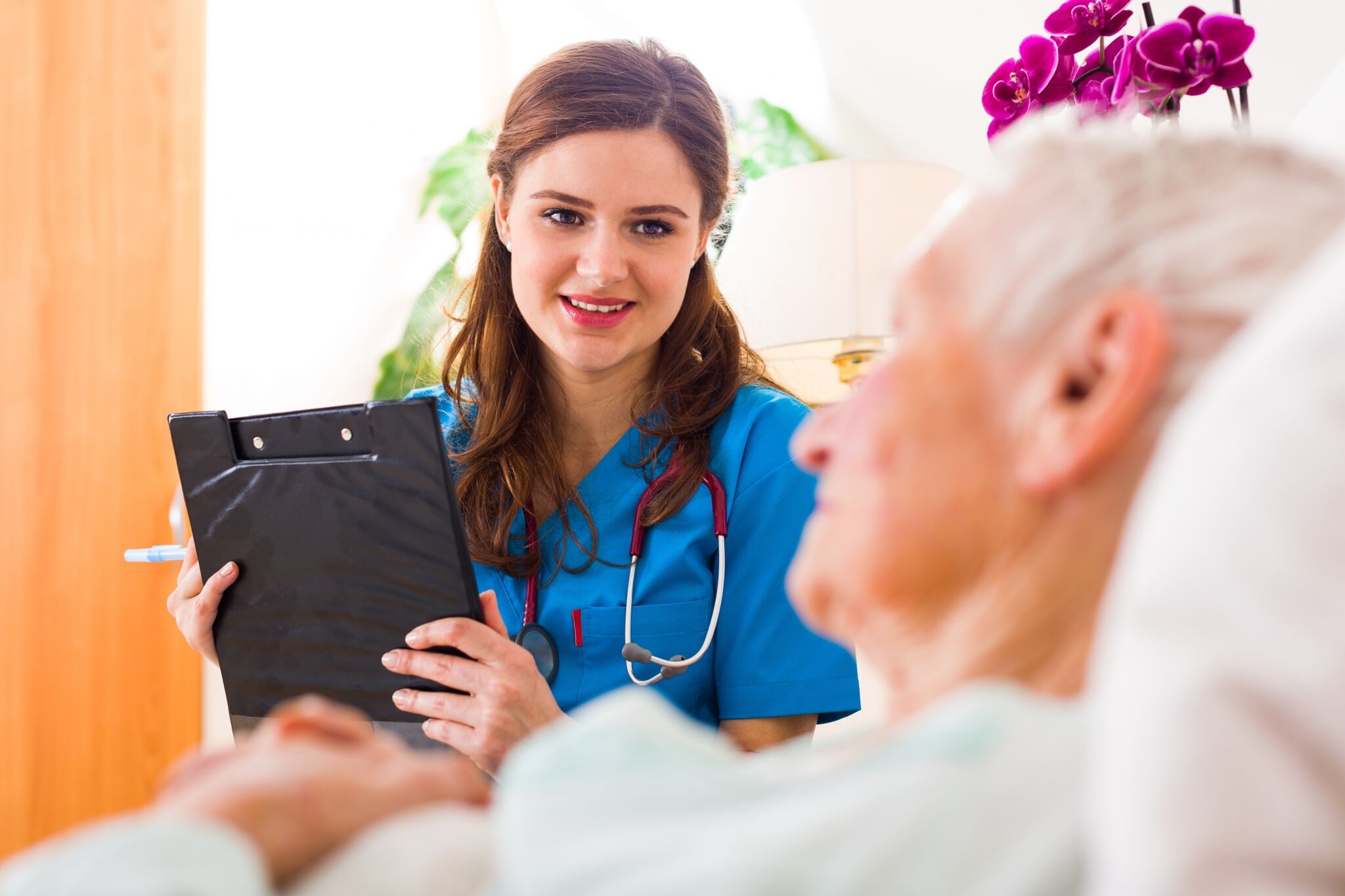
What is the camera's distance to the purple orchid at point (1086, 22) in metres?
1.08

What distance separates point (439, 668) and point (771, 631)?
0.42m

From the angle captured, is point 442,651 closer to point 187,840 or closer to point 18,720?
point 187,840

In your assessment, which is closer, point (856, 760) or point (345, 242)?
point (856, 760)

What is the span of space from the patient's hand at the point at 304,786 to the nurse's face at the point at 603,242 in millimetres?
935

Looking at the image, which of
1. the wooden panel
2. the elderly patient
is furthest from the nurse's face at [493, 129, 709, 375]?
the wooden panel

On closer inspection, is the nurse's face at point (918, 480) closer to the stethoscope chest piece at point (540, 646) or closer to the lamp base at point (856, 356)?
the stethoscope chest piece at point (540, 646)

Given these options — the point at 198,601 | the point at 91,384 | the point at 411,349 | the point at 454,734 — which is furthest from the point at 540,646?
the point at 411,349

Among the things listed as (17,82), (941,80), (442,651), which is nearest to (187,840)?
(442,651)

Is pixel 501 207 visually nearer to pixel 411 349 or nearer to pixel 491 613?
pixel 491 613

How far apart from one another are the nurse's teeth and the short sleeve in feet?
0.92

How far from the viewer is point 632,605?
1291 mm

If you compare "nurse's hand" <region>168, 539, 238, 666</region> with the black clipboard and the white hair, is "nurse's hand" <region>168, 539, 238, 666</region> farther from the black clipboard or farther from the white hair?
the white hair

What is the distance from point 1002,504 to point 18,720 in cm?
203

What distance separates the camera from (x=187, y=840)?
378mm
